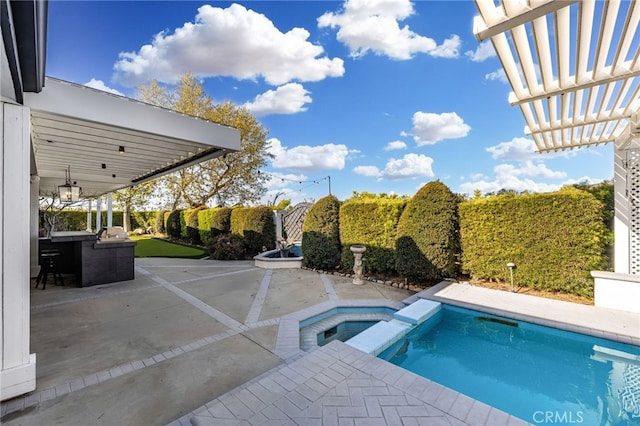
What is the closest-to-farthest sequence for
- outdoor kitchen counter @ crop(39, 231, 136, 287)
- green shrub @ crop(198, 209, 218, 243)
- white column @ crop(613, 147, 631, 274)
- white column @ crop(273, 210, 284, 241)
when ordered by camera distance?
white column @ crop(613, 147, 631, 274)
outdoor kitchen counter @ crop(39, 231, 136, 287)
white column @ crop(273, 210, 284, 241)
green shrub @ crop(198, 209, 218, 243)

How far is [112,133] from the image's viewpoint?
16.7ft

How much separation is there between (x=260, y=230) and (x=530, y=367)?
10.7 metres

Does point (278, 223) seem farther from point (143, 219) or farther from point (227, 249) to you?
point (143, 219)

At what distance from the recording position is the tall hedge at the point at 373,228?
8.27 meters

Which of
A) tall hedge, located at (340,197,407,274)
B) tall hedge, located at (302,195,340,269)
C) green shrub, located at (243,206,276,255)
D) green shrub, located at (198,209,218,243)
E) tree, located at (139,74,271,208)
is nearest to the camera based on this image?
tall hedge, located at (340,197,407,274)

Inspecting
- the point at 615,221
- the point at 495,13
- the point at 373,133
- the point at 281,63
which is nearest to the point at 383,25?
the point at 495,13

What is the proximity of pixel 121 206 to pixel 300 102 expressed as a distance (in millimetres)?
18000

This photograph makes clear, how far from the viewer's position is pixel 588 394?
3.43m

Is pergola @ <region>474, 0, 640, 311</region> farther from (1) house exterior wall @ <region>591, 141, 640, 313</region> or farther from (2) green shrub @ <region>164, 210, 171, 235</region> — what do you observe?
(2) green shrub @ <region>164, 210, 171, 235</region>

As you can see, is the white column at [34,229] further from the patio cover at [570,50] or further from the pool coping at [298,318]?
the patio cover at [570,50]

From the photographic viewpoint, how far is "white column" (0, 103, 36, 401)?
9.80ft

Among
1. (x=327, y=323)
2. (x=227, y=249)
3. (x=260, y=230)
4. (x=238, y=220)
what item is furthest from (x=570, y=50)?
(x=238, y=220)

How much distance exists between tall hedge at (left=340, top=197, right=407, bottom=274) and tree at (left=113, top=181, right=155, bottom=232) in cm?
1935

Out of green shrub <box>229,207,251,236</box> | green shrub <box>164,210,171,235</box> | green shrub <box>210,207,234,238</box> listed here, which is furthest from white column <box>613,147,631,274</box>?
green shrub <box>164,210,171,235</box>
